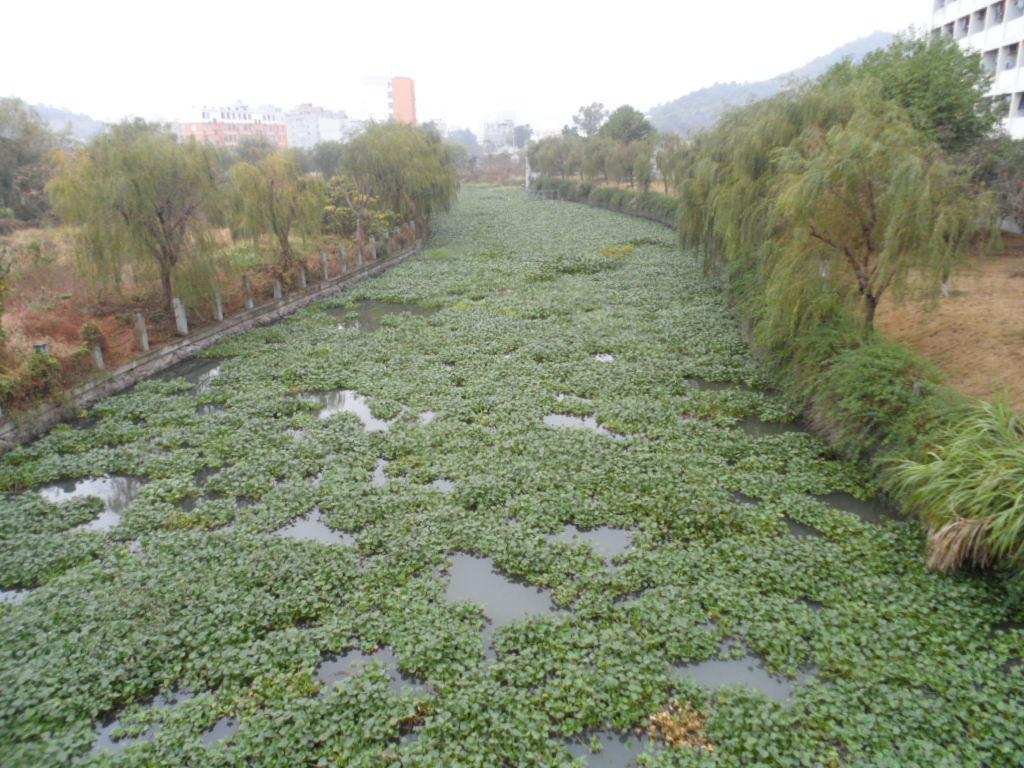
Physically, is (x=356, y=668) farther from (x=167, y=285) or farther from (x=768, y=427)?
(x=167, y=285)

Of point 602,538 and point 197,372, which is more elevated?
point 197,372

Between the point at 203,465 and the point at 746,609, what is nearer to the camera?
the point at 746,609

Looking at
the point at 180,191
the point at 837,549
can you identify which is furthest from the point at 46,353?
the point at 837,549

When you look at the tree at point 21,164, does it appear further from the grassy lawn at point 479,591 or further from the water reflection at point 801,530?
the water reflection at point 801,530

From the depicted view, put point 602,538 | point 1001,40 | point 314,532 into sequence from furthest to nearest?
point 1001,40, point 314,532, point 602,538

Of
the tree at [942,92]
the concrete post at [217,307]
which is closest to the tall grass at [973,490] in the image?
the tree at [942,92]

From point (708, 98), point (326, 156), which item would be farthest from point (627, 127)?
point (708, 98)

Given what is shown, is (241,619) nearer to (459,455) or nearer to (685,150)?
(459,455)
